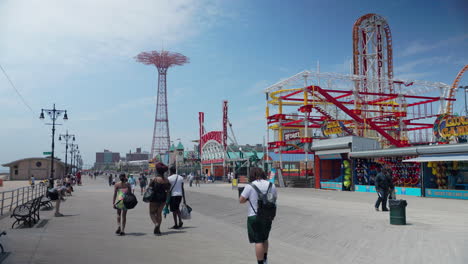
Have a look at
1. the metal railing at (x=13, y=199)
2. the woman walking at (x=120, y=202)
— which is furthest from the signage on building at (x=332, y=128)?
the woman walking at (x=120, y=202)

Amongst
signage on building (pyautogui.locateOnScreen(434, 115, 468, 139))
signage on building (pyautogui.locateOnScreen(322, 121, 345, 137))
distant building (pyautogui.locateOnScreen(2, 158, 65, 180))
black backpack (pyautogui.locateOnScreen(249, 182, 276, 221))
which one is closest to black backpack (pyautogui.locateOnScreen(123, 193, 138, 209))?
black backpack (pyautogui.locateOnScreen(249, 182, 276, 221))

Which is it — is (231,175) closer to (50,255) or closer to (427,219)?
(427,219)

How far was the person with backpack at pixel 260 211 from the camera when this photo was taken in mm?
5648

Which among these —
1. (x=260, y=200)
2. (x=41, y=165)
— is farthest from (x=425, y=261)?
(x=41, y=165)

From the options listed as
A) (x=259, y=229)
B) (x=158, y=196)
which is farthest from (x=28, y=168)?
(x=259, y=229)

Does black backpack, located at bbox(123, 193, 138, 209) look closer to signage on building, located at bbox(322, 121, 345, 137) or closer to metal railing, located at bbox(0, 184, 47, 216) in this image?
metal railing, located at bbox(0, 184, 47, 216)

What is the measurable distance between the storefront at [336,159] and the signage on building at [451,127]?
496cm

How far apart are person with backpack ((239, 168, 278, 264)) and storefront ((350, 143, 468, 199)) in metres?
15.3

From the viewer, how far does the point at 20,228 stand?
10.0 m

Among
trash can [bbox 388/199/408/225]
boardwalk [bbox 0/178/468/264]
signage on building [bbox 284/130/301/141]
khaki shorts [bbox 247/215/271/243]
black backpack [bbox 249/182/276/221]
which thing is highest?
signage on building [bbox 284/130/301/141]

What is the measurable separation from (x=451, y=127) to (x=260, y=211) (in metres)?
24.7

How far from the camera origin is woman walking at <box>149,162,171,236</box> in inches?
362

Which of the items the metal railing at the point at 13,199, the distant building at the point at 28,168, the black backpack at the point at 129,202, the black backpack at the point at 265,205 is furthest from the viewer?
the distant building at the point at 28,168

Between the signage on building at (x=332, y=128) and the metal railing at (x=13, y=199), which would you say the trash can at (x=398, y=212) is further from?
the signage on building at (x=332, y=128)
